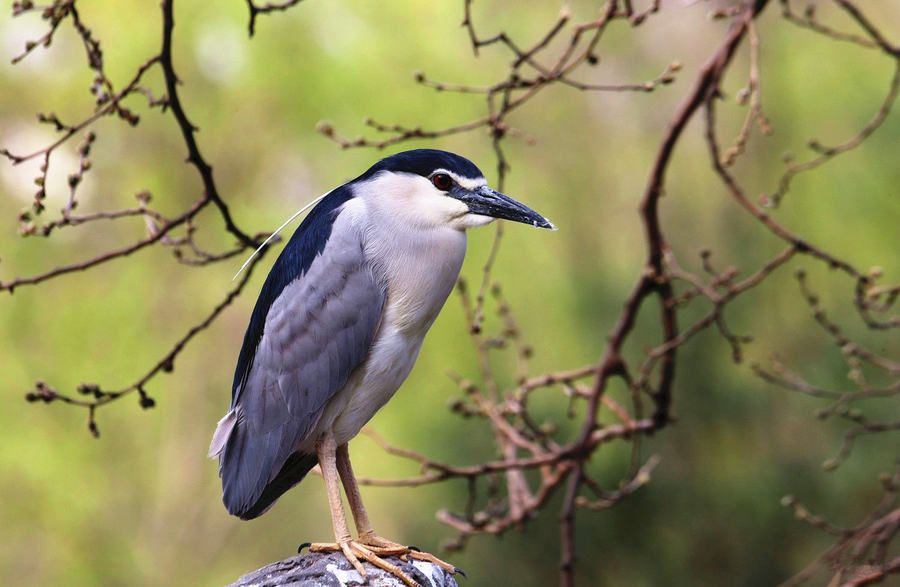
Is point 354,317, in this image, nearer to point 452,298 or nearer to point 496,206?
point 496,206

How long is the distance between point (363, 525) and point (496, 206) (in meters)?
0.79

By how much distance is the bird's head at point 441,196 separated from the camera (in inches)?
80.8

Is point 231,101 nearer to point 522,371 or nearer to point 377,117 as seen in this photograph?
point 377,117

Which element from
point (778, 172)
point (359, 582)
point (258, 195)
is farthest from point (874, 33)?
point (258, 195)

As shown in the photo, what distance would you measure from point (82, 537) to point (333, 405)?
5.31 m

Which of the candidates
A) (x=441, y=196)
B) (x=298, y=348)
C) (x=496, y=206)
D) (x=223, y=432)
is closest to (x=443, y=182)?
(x=441, y=196)

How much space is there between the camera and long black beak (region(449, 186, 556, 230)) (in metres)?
2.03

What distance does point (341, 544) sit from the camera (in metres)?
2.05

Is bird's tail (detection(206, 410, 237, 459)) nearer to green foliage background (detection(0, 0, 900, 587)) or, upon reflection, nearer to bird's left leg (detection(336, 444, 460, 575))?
bird's left leg (detection(336, 444, 460, 575))

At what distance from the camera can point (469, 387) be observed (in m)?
2.99

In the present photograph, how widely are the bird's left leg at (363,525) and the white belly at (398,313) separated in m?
0.11

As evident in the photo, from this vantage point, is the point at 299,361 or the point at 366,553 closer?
the point at 366,553

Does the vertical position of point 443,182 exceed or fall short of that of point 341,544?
it exceeds it

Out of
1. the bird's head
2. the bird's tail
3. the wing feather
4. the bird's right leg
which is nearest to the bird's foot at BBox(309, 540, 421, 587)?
the bird's right leg
